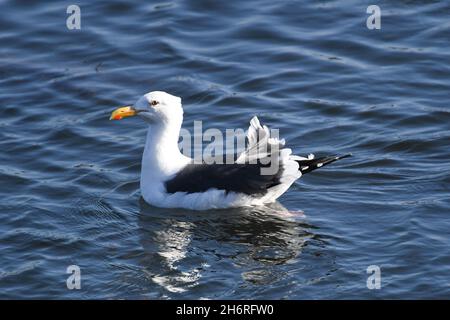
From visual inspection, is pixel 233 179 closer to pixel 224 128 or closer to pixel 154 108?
pixel 154 108

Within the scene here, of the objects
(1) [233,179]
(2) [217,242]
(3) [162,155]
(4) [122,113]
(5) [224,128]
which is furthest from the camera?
(5) [224,128]

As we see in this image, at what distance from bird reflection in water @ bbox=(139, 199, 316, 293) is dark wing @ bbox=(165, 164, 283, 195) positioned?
0.34m

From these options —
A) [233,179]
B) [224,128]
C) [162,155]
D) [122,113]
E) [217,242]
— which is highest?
[224,128]

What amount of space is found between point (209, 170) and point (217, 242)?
1.01 meters

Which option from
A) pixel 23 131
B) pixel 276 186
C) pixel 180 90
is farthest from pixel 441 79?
pixel 23 131

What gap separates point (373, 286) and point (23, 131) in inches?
261

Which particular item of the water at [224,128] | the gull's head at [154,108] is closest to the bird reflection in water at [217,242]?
the water at [224,128]

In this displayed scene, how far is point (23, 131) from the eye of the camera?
15.2m

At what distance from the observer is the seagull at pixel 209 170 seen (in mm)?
12359

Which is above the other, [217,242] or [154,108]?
[154,108]

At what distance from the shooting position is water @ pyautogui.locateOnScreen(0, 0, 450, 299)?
36.3 ft

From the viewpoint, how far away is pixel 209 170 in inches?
488

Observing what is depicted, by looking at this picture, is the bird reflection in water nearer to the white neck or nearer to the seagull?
the seagull

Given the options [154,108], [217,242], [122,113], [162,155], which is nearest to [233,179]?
[217,242]
